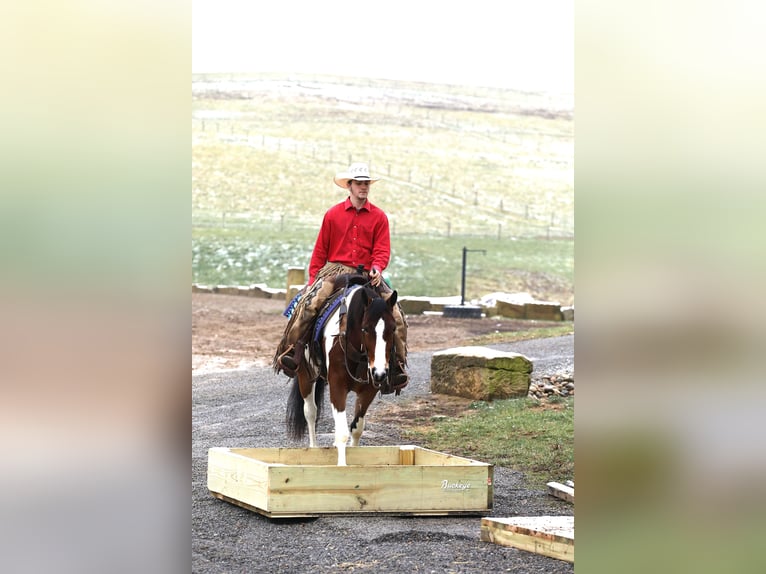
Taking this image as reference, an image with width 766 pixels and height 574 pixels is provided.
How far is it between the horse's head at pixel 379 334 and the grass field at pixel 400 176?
74.1 ft

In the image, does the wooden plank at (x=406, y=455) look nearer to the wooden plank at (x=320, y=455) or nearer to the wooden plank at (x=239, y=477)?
the wooden plank at (x=320, y=455)

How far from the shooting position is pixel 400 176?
2012 inches

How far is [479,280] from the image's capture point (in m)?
34.1

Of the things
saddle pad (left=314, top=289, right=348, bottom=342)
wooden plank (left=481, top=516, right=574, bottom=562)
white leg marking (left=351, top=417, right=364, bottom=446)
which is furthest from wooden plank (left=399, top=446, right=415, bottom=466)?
wooden plank (left=481, top=516, right=574, bottom=562)

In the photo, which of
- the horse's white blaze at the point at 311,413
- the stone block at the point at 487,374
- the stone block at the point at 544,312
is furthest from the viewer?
the stone block at the point at 544,312

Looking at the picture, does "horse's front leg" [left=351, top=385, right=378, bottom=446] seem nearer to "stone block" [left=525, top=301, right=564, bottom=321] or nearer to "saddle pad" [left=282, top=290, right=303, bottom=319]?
"saddle pad" [left=282, top=290, right=303, bottom=319]

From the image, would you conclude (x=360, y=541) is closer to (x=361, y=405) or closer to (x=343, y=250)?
(x=361, y=405)

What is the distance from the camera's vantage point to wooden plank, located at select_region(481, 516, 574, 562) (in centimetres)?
708

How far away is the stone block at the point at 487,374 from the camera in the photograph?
14.3m

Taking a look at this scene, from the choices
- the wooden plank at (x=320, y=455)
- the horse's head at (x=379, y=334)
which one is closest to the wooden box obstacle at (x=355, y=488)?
the wooden plank at (x=320, y=455)

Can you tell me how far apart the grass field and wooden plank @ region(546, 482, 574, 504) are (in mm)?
21828
